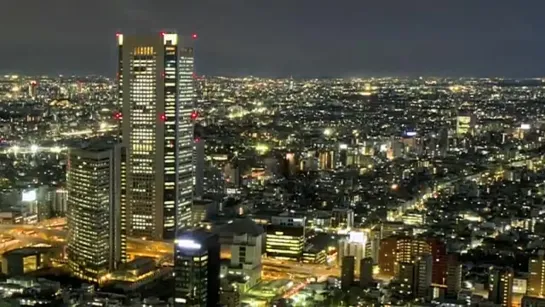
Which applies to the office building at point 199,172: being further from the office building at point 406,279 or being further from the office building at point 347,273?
the office building at point 406,279

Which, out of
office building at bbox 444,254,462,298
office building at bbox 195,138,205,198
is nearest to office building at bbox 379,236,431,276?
office building at bbox 444,254,462,298

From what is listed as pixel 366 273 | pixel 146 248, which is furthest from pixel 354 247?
pixel 146 248

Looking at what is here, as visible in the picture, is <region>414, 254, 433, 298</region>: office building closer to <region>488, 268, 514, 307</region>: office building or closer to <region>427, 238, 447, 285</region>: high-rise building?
<region>427, 238, 447, 285</region>: high-rise building

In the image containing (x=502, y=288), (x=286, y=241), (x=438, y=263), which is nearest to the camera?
(x=502, y=288)

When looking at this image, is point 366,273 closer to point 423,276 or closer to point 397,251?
point 423,276

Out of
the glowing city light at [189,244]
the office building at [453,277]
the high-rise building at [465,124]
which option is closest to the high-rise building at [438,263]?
the office building at [453,277]
